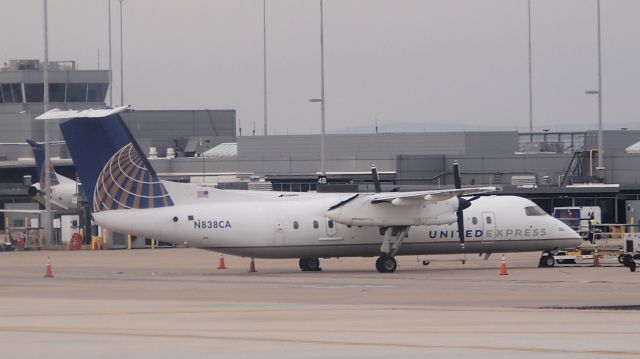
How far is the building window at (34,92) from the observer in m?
105

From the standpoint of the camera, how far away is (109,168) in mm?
43031

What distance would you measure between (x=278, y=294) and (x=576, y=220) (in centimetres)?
3122

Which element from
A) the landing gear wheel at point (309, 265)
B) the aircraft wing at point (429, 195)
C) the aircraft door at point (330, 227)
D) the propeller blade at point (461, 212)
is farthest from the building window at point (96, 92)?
the propeller blade at point (461, 212)

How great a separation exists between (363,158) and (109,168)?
150 feet

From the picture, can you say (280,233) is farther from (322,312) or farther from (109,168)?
(322,312)

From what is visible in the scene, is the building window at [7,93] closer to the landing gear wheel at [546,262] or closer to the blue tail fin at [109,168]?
the blue tail fin at [109,168]

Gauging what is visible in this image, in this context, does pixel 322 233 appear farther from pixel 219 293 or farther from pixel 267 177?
pixel 267 177

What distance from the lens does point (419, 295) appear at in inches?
1320

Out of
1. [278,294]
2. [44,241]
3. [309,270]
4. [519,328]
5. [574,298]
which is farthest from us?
[44,241]

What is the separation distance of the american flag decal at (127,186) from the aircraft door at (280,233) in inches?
154

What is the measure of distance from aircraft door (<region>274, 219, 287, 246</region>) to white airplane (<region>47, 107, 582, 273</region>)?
4cm

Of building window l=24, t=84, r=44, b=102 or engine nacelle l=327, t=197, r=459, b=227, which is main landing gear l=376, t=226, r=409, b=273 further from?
building window l=24, t=84, r=44, b=102

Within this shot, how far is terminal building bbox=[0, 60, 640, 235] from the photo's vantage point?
7450 cm

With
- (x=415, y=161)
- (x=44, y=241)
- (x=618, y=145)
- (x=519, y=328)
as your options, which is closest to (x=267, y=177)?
(x=415, y=161)
